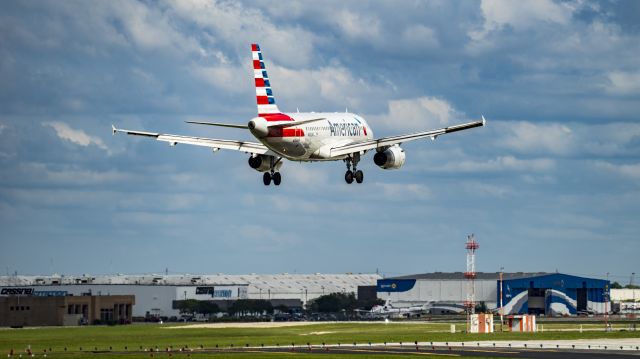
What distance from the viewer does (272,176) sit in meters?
103

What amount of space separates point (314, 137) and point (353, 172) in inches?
223

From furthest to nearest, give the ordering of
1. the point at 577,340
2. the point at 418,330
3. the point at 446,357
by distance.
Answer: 1. the point at 418,330
2. the point at 577,340
3. the point at 446,357

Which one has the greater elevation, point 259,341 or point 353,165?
point 353,165

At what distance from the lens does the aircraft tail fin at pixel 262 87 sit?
324ft

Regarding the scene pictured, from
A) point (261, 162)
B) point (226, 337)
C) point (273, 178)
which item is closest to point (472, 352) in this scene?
point (273, 178)

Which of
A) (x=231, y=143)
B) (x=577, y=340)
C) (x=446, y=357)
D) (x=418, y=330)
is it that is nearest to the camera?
(x=446, y=357)

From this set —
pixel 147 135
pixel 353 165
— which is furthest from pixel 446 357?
pixel 147 135

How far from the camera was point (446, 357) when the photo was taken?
313ft

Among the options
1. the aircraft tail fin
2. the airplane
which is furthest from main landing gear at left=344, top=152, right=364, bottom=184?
the aircraft tail fin

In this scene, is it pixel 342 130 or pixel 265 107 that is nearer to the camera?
pixel 265 107

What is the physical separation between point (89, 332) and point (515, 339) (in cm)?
6151

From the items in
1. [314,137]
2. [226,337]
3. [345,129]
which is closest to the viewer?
[314,137]

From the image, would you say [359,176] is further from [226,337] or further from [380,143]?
[226,337]

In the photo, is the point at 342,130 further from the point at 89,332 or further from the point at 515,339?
the point at 89,332
